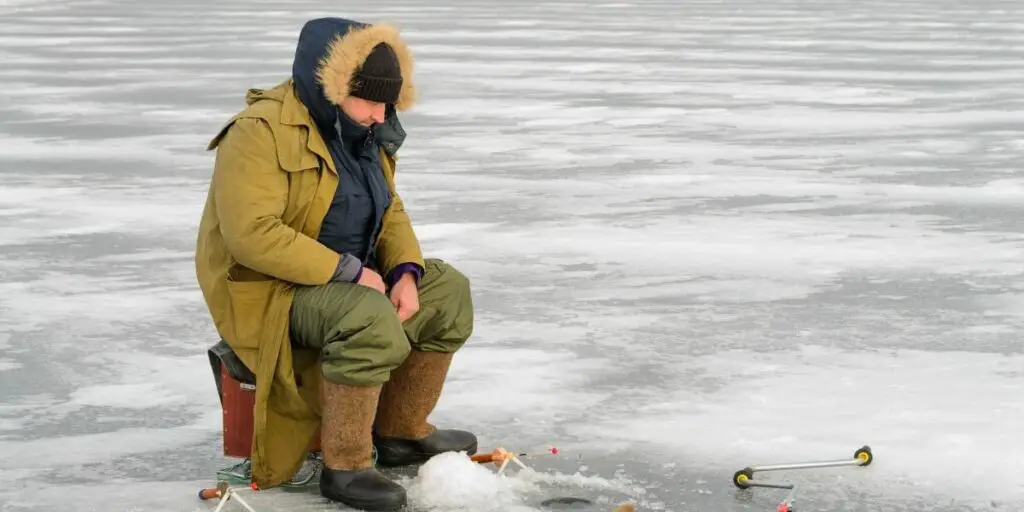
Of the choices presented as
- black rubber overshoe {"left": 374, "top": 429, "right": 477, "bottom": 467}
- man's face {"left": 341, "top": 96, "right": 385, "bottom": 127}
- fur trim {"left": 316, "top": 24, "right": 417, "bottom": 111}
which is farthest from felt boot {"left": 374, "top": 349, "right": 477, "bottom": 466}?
fur trim {"left": 316, "top": 24, "right": 417, "bottom": 111}

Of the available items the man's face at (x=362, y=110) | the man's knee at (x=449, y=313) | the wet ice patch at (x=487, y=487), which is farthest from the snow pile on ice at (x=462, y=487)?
the man's face at (x=362, y=110)

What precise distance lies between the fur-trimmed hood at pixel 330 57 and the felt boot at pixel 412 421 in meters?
0.72

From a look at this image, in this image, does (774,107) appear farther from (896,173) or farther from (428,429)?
(428,429)

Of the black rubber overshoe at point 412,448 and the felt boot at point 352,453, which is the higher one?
the felt boot at point 352,453

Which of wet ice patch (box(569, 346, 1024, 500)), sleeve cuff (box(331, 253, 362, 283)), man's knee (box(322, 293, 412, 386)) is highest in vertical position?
sleeve cuff (box(331, 253, 362, 283))

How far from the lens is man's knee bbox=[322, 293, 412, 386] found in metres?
4.09

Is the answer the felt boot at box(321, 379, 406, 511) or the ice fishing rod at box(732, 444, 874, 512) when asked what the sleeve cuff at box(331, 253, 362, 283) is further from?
the ice fishing rod at box(732, 444, 874, 512)

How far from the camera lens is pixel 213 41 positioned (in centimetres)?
2006

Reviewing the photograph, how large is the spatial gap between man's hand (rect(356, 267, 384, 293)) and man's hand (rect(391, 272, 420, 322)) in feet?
0.28

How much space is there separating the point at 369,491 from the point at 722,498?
87 cm

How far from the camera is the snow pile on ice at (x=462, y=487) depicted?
4211mm

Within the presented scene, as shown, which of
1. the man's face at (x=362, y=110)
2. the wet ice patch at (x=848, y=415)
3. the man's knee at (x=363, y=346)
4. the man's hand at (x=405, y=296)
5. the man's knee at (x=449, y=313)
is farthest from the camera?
the wet ice patch at (x=848, y=415)

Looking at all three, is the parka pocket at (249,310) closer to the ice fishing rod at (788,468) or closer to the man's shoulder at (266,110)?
the man's shoulder at (266,110)

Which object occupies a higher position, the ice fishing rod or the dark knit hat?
the dark knit hat
